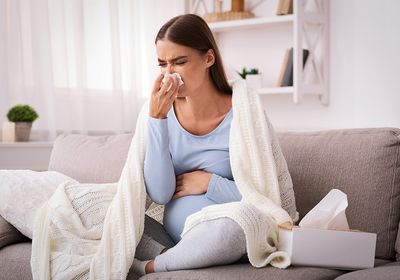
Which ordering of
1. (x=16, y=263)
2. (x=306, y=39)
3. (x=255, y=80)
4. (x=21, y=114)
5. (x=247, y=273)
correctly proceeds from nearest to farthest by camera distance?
(x=247, y=273), (x=16, y=263), (x=21, y=114), (x=306, y=39), (x=255, y=80)

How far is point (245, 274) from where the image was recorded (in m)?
1.84

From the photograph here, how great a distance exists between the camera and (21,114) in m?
3.71

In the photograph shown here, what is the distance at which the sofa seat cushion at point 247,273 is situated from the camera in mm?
1839

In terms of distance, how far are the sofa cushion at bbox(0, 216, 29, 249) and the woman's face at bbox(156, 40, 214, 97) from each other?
2.28ft

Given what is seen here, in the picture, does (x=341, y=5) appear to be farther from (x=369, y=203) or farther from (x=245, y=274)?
(x=245, y=274)

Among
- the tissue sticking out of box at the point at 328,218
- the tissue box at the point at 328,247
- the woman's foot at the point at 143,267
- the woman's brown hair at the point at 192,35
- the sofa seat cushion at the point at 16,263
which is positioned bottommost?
the sofa seat cushion at the point at 16,263

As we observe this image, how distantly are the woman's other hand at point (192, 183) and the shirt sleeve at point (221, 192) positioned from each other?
1.3 inches

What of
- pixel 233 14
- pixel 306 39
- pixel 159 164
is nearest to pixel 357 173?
pixel 159 164

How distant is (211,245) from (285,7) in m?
2.87

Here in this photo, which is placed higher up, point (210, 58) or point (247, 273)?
point (210, 58)

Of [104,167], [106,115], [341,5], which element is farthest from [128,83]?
[104,167]

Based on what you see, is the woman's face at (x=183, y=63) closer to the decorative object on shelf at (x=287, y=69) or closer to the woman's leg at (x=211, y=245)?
the woman's leg at (x=211, y=245)

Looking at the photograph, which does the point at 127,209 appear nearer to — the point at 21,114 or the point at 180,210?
the point at 180,210

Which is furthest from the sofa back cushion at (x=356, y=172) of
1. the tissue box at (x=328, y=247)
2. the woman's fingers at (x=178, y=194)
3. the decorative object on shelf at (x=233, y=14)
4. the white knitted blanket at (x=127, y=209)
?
the decorative object on shelf at (x=233, y=14)
